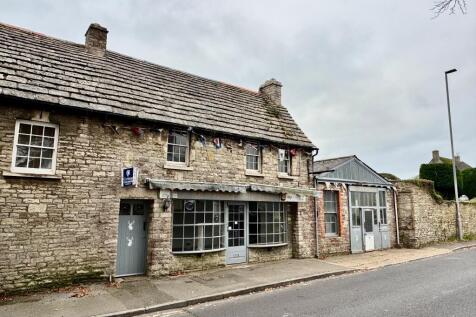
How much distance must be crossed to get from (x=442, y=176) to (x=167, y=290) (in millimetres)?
27177

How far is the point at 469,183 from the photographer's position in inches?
1335

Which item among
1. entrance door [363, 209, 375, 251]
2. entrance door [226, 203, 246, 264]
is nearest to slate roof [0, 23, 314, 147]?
entrance door [226, 203, 246, 264]

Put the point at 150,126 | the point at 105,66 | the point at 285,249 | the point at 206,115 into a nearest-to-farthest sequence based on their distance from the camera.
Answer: the point at 150,126
the point at 105,66
the point at 206,115
the point at 285,249

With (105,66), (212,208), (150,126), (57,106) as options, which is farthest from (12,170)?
(212,208)

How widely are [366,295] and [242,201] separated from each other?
605 centimetres

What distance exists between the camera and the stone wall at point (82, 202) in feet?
28.3

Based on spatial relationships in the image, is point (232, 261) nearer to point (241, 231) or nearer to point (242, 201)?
point (241, 231)

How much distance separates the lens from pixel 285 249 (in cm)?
1441

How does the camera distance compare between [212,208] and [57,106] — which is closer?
[57,106]

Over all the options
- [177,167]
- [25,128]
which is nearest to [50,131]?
[25,128]

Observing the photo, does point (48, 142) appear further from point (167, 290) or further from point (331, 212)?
point (331, 212)

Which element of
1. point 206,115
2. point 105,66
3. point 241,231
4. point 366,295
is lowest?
point 366,295

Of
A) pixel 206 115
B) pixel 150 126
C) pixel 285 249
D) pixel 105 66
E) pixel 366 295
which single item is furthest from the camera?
pixel 285 249

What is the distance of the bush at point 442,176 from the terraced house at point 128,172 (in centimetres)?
1860
